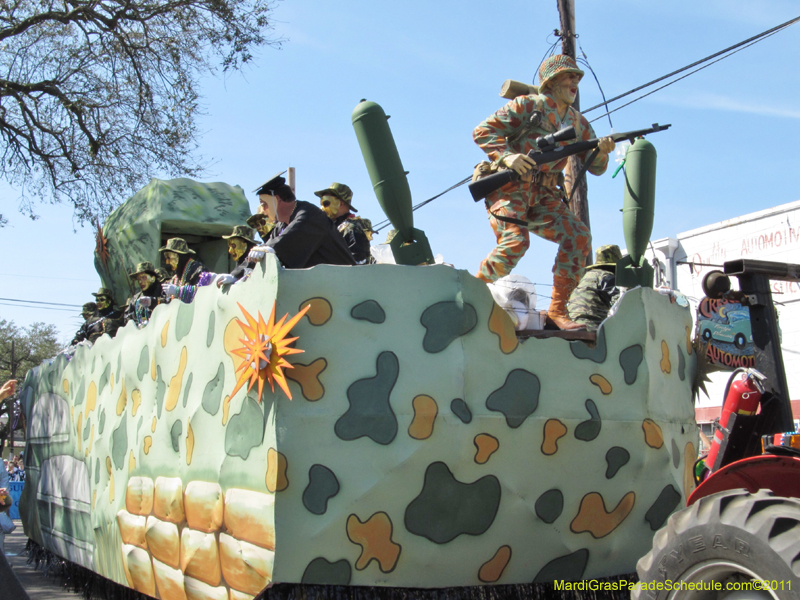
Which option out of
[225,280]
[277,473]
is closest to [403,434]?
[277,473]

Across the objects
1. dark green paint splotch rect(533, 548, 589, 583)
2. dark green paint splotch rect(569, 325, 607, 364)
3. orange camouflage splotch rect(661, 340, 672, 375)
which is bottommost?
dark green paint splotch rect(533, 548, 589, 583)

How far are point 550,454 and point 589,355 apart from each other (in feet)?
2.19

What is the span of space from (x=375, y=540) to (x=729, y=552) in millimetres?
2108

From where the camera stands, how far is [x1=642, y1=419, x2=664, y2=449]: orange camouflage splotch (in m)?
4.98

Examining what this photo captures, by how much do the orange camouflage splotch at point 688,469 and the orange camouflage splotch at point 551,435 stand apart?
1.16 m

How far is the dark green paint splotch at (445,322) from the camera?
4539 millimetres

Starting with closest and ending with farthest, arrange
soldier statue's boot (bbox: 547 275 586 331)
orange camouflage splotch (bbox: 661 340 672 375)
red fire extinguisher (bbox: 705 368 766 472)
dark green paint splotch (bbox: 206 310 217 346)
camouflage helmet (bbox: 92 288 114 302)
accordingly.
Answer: red fire extinguisher (bbox: 705 368 766 472), dark green paint splotch (bbox: 206 310 217 346), orange camouflage splotch (bbox: 661 340 672 375), soldier statue's boot (bbox: 547 275 586 331), camouflage helmet (bbox: 92 288 114 302)

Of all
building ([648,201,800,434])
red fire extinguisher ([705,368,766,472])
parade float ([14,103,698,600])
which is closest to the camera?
red fire extinguisher ([705,368,766,472])

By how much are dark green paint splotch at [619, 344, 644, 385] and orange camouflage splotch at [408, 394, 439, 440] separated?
134cm

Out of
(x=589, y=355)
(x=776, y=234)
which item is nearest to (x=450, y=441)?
(x=589, y=355)

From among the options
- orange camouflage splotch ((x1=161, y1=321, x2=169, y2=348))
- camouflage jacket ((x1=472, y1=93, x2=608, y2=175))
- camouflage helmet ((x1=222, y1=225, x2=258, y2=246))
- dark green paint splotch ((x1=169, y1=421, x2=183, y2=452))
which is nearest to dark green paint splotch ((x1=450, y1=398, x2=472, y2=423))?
dark green paint splotch ((x1=169, y1=421, x2=183, y2=452))

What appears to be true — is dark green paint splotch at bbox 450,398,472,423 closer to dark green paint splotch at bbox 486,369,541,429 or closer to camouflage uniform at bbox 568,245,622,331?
dark green paint splotch at bbox 486,369,541,429

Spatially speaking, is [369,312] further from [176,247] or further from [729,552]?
[176,247]

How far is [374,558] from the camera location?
4336 millimetres
